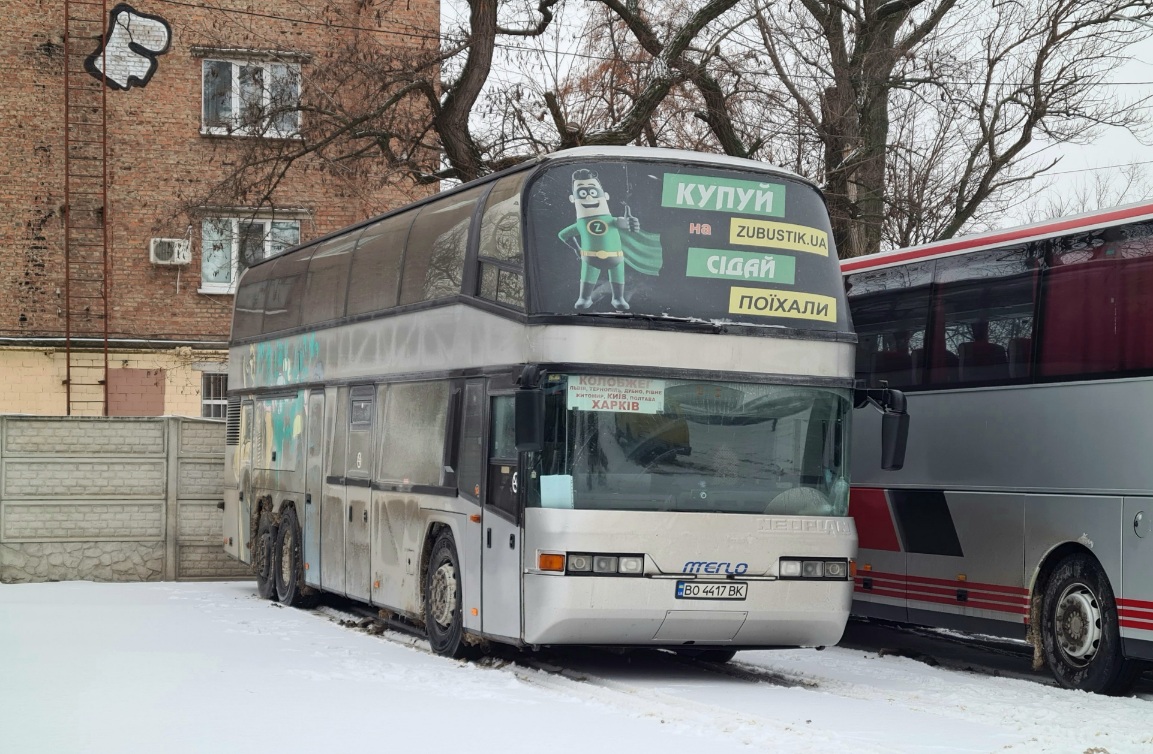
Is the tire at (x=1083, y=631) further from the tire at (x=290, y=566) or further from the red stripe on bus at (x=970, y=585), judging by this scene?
the tire at (x=290, y=566)

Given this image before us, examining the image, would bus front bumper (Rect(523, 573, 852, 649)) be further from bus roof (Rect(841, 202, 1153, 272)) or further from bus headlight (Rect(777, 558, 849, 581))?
bus roof (Rect(841, 202, 1153, 272))

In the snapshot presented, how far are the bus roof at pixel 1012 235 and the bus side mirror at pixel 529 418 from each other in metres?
5.00

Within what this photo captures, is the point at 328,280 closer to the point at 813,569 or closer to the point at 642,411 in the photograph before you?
the point at 642,411

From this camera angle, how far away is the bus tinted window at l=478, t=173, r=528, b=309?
39.8ft

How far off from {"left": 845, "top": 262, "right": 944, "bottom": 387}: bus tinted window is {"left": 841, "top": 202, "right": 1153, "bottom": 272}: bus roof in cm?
12

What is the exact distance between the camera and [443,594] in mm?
Answer: 13555

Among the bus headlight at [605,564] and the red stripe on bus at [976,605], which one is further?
the red stripe on bus at [976,605]

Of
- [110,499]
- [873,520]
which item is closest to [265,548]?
[110,499]

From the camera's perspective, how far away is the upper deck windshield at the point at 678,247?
466 inches

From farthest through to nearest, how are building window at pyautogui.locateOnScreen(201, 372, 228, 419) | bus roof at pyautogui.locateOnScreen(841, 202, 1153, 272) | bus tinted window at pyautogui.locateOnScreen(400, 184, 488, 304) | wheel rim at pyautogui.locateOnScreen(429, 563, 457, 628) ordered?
building window at pyautogui.locateOnScreen(201, 372, 228, 419), bus tinted window at pyautogui.locateOnScreen(400, 184, 488, 304), wheel rim at pyautogui.locateOnScreen(429, 563, 457, 628), bus roof at pyautogui.locateOnScreen(841, 202, 1153, 272)

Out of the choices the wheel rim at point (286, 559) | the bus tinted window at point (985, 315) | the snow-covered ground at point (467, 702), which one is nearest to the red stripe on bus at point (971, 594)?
the snow-covered ground at point (467, 702)

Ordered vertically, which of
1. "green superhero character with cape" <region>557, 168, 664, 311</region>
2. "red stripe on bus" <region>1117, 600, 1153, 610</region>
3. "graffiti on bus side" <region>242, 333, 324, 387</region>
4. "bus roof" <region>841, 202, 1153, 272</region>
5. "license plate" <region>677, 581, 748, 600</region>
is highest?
"bus roof" <region>841, 202, 1153, 272</region>

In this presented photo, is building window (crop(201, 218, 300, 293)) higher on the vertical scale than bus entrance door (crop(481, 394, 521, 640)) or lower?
higher

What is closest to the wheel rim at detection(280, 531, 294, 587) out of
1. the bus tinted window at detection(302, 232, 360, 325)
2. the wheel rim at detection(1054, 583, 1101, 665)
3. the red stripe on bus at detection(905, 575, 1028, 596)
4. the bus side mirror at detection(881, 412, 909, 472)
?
the bus tinted window at detection(302, 232, 360, 325)
